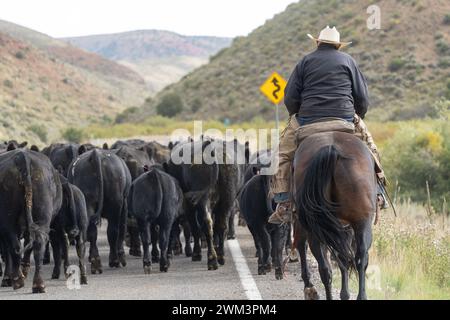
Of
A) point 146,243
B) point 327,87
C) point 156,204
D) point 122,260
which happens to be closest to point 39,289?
point 146,243

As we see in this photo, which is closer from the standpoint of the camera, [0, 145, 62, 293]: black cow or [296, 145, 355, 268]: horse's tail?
[296, 145, 355, 268]: horse's tail

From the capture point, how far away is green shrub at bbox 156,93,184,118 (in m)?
90.6

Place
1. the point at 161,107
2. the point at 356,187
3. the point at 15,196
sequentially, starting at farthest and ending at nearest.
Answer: the point at 161,107, the point at 15,196, the point at 356,187

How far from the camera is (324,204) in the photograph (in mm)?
10609

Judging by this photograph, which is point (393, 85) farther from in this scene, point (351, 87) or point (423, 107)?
point (351, 87)

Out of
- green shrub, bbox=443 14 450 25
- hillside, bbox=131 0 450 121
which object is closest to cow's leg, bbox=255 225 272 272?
hillside, bbox=131 0 450 121

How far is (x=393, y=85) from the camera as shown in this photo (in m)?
75.5

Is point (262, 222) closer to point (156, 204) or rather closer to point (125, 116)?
point (156, 204)

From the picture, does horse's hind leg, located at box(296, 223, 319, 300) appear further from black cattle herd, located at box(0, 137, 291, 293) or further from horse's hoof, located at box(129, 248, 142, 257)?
horse's hoof, located at box(129, 248, 142, 257)

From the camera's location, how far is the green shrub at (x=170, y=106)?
90.6 m

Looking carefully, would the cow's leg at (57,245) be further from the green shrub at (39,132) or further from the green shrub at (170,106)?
the green shrub at (170,106)

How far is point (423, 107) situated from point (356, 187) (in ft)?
186
